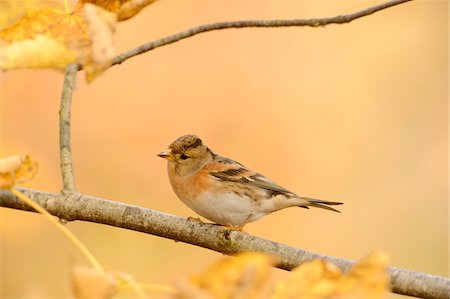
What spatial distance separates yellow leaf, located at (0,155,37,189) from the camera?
50.8 inches

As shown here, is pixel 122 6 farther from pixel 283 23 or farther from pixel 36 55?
pixel 283 23

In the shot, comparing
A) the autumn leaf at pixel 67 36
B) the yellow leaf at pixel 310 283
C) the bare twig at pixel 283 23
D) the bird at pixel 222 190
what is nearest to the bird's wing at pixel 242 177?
the bird at pixel 222 190

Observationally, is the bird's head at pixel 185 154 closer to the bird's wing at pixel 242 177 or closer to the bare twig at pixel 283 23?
the bird's wing at pixel 242 177

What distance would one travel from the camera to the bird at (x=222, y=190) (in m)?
3.68

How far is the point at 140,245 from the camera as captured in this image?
300 inches

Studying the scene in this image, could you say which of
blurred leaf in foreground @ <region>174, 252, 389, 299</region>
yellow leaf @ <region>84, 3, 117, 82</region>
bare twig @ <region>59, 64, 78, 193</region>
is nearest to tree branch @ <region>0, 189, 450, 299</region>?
bare twig @ <region>59, 64, 78, 193</region>

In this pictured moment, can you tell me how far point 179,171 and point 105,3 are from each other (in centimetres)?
265

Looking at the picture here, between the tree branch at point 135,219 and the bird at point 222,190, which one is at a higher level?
the tree branch at point 135,219

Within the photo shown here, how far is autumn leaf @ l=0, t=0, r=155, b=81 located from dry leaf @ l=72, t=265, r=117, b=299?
312mm

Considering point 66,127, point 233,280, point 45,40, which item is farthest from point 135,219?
point 233,280

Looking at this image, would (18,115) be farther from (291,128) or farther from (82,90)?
(291,128)

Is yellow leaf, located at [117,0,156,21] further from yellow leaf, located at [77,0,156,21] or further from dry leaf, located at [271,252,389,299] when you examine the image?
dry leaf, located at [271,252,389,299]

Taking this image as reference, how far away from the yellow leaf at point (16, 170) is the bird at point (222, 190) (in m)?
2.30

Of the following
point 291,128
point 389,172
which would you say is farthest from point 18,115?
point 389,172
